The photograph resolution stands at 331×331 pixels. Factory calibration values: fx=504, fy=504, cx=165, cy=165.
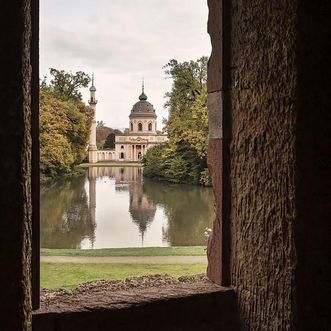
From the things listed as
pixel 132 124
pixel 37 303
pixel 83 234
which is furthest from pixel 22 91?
pixel 132 124

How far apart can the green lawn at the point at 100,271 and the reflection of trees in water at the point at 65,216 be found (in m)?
2.93

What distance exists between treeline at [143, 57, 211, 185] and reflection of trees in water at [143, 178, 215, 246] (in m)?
0.60

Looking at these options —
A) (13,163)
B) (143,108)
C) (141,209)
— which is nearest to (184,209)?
(141,209)

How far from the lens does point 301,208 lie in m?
1.84

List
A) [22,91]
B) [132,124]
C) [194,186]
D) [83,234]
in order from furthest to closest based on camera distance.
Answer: [132,124] → [194,186] → [83,234] → [22,91]

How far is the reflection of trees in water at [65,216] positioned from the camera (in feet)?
33.6

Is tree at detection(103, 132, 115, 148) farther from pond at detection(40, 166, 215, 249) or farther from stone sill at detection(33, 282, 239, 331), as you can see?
stone sill at detection(33, 282, 239, 331)

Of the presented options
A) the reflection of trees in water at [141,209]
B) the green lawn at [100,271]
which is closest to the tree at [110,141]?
the reflection of trees in water at [141,209]

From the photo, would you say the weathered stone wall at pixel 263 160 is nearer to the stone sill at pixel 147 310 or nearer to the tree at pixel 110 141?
the stone sill at pixel 147 310

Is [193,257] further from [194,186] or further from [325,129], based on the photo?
[194,186]

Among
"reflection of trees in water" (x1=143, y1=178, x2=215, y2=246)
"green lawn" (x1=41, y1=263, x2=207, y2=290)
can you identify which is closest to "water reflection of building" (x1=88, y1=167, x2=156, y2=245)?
"reflection of trees in water" (x1=143, y1=178, x2=215, y2=246)

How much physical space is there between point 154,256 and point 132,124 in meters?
20.8


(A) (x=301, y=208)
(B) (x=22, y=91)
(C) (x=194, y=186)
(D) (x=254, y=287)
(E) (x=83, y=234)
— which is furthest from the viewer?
(C) (x=194, y=186)

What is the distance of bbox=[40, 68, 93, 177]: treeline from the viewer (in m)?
10.5
